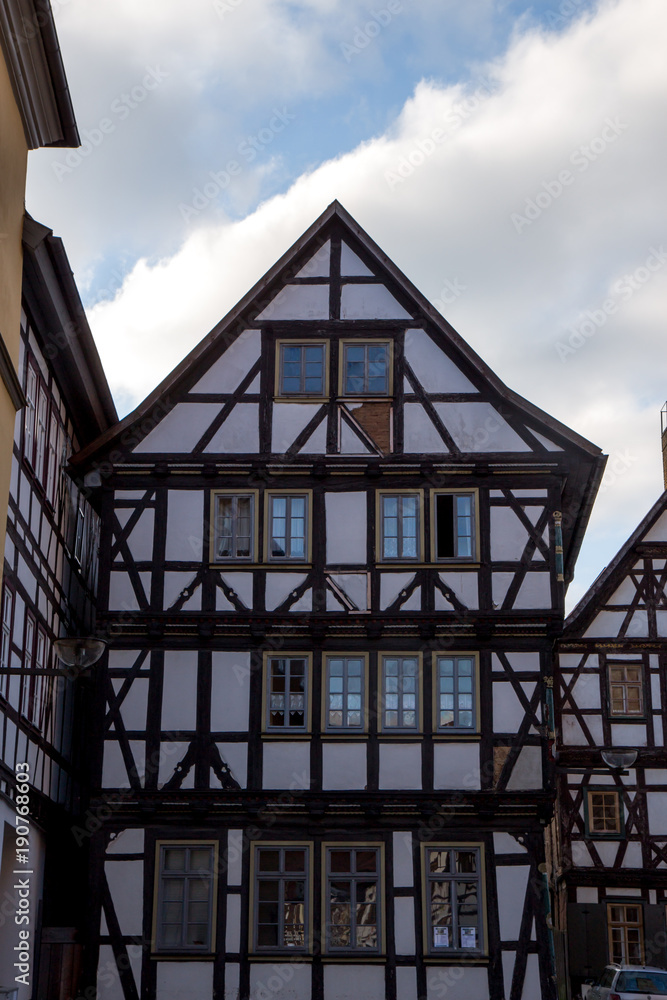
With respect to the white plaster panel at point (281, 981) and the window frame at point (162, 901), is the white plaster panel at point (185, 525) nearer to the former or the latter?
the window frame at point (162, 901)

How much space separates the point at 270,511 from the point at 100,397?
4.23 metres

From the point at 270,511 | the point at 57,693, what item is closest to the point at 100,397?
the point at 270,511

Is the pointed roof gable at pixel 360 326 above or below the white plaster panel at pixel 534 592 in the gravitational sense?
above

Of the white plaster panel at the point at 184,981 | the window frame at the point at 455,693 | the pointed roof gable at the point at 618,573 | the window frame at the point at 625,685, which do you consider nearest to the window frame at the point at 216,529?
the window frame at the point at 455,693

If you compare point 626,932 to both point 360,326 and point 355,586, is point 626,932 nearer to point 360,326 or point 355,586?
point 355,586

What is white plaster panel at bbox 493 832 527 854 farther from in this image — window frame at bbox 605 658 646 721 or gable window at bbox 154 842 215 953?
window frame at bbox 605 658 646 721

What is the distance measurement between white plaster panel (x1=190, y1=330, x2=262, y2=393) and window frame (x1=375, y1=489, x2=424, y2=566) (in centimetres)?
331

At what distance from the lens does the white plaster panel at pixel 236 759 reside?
22438 millimetres

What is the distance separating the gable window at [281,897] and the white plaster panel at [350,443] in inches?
268

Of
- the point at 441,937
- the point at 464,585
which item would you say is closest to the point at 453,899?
the point at 441,937

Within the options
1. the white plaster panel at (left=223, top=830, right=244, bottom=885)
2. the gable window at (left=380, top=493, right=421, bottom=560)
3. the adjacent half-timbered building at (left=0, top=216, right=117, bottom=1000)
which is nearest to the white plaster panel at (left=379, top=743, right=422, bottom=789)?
the white plaster panel at (left=223, top=830, right=244, bottom=885)

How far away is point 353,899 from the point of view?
21922mm

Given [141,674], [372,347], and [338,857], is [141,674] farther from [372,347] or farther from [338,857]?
[372,347]

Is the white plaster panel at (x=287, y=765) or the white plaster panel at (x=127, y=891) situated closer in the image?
the white plaster panel at (x=127, y=891)
